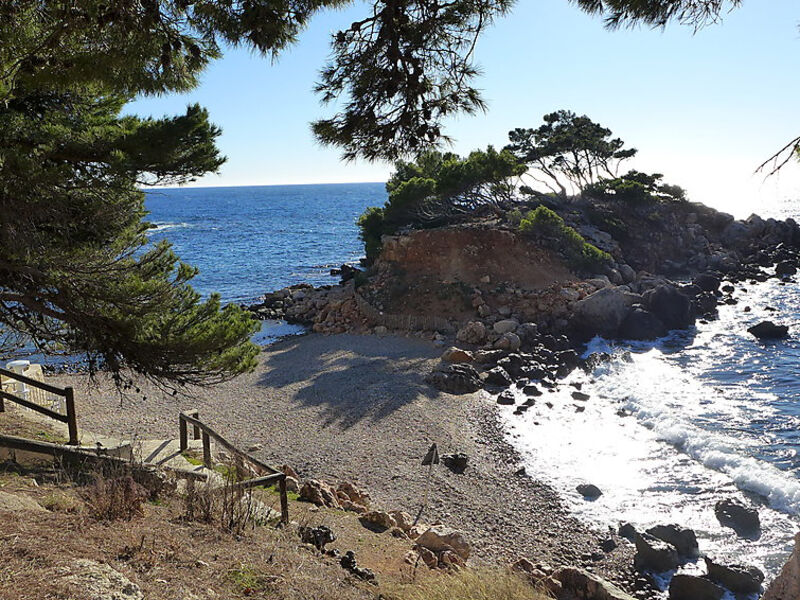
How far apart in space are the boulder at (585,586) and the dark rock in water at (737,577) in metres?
2.07

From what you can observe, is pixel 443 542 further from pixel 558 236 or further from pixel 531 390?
pixel 558 236

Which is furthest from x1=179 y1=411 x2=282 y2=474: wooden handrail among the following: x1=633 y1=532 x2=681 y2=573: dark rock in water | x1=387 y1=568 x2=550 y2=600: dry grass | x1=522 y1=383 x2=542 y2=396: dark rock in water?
x1=522 y1=383 x2=542 y2=396: dark rock in water

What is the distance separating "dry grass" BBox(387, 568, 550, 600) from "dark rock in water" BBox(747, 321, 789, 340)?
2477 cm

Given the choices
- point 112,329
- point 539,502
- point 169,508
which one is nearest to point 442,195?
point 539,502

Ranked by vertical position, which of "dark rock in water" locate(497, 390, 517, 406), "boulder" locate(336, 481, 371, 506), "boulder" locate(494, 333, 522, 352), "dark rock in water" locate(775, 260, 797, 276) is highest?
"dark rock in water" locate(775, 260, 797, 276)

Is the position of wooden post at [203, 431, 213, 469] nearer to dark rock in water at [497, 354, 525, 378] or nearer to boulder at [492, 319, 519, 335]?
dark rock in water at [497, 354, 525, 378]

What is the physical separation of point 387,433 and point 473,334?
10.5m

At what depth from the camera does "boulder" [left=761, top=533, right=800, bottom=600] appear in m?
7.47

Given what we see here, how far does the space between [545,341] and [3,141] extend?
22.8 meters

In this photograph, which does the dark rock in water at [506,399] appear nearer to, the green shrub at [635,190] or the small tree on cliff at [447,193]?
the small tree on cliff at [447,193]

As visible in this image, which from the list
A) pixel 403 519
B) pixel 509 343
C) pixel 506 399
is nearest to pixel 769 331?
pixel 509 343

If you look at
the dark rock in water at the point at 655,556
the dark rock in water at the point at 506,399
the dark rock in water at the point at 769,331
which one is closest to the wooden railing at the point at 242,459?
the dark rock in water at the point at 655,556

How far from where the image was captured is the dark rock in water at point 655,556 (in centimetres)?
1158

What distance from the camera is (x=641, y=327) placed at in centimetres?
2867
